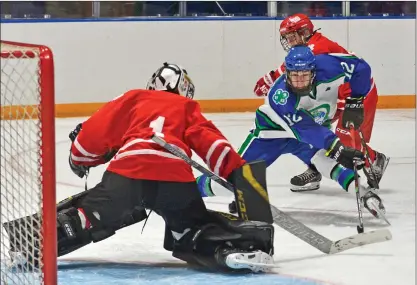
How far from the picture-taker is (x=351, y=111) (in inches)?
166

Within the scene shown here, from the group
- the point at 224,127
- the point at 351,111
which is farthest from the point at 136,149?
the point at 224,127

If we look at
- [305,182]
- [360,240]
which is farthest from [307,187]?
[360,240]

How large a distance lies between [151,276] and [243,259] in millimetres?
312

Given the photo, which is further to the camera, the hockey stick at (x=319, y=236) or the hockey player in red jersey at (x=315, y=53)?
the hockey player in red jersey at (x=315, y=53)

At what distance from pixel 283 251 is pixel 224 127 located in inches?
133

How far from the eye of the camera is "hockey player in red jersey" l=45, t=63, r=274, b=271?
3.07 m

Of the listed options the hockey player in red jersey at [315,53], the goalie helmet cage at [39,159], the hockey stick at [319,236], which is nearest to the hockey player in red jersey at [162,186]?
the hockey stick at [319,236]

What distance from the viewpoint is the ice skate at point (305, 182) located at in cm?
480

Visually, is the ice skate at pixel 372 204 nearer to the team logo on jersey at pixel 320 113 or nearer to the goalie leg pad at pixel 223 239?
the team logo on jersey at pixel 320 113

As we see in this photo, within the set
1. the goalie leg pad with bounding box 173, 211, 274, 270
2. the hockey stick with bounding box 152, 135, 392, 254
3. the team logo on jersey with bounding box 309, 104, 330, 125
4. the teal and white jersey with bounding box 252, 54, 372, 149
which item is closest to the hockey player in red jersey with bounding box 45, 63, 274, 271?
the goalie leg pad with bounding box 173, 211, 274, 270

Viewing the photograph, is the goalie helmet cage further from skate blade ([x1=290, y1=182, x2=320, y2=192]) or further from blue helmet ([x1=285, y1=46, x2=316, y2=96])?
skate blade ([x1=290, y1=182, x2=320, y2=192])

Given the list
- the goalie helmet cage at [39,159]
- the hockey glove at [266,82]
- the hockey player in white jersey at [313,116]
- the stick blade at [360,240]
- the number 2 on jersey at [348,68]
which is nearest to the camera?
the goalie helmet cage at [39,159]

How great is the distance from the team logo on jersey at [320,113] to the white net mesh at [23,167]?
1550mm

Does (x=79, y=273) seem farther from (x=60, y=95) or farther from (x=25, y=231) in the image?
(x=60, y=95)
